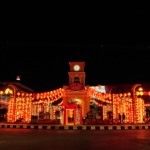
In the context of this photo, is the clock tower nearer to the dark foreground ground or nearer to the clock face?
the clock face

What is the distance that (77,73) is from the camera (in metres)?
27.9

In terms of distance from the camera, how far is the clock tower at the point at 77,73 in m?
27.9

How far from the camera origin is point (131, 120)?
1820 cm

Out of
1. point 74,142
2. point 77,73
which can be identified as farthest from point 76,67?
point 74,142

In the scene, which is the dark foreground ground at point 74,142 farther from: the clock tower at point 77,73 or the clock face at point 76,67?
the clock face at point 76,67

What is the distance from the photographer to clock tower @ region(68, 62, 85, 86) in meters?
27.9

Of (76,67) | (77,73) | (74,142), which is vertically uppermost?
(76,67)

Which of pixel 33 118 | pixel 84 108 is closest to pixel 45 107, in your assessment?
pixel 84 108

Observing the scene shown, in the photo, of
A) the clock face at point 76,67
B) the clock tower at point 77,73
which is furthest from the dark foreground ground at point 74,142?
the clock face at point 76,67

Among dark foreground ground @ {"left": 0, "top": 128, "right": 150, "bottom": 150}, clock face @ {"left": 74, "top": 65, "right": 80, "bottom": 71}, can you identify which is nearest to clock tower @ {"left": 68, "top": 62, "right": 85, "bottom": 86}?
clock face @ {"left": 74, "top": 65, "right": 80, "bottom": 71}

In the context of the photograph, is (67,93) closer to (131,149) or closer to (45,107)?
(45,107)

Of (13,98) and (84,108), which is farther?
(84,108)

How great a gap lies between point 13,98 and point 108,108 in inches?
450

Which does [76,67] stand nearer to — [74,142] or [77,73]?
[77,73]
